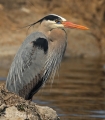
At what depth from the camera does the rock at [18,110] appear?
5.62m

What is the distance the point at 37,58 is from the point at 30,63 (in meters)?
0.12

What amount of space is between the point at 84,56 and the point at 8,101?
10.8 meters

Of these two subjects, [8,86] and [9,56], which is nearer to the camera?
[8,86]

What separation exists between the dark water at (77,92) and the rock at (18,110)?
2298mm

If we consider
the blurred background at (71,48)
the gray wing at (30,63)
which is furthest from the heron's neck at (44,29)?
the blurred background at (71,48)

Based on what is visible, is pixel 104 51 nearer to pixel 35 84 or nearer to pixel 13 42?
pixel 13 42

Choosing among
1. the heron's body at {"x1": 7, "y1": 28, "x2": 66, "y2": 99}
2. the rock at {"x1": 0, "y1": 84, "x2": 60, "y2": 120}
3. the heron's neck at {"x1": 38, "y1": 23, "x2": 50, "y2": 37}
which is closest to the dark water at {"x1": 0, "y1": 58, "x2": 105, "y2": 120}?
the heron's body at {"x1": 7, "y1": 28, "x2": 66, "y2": 99}

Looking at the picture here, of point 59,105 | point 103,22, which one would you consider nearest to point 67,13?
point 103,22

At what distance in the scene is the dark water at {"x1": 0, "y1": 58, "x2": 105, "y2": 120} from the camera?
8.97 meters

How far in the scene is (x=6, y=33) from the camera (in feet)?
53.3

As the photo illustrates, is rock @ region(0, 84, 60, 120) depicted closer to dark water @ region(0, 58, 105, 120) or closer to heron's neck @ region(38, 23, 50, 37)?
heron's neck @ region(38, 23, 50, 37)

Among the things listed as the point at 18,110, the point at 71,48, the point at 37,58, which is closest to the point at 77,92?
the point at 37,58

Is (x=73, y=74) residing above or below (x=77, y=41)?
below

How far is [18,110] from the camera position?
5.70 metres
